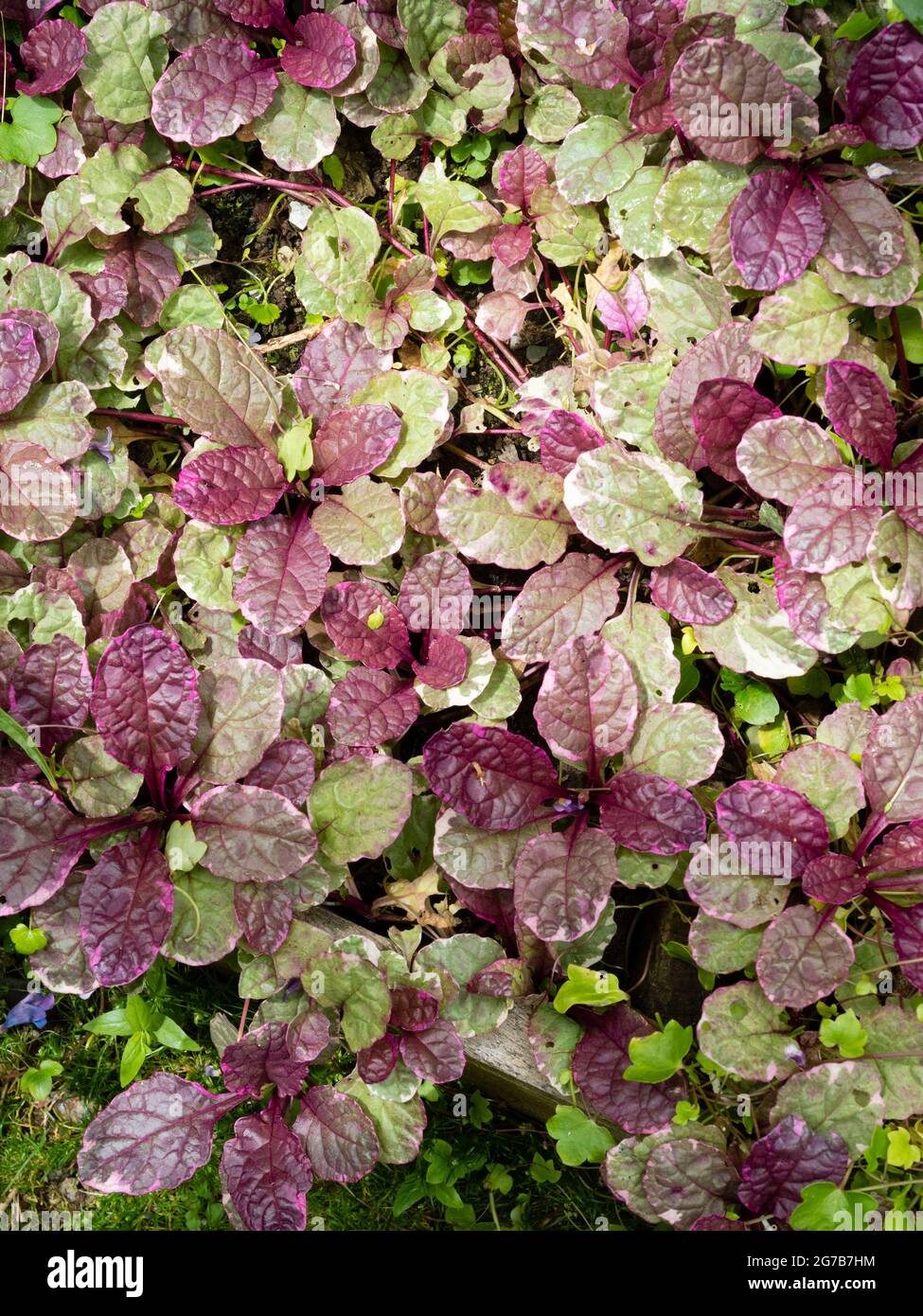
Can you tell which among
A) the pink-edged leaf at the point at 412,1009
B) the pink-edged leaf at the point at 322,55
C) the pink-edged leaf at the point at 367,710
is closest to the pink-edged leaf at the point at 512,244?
the pink-edged leaf at the point at 322,55

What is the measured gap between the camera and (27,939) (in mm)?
1930

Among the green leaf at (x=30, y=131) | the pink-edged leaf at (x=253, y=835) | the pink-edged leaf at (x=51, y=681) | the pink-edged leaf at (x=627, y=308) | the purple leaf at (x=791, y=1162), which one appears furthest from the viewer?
the green leaf at (x=30, y=131)

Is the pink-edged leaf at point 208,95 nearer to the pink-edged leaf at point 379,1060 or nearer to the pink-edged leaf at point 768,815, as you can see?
the pink-edged leaf at point 768,815

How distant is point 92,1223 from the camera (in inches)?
84.1

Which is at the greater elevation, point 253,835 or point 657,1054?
point 253,835

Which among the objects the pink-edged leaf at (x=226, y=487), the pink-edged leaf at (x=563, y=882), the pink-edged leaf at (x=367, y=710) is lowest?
the pink-edged leaf at (x=563, y=882)

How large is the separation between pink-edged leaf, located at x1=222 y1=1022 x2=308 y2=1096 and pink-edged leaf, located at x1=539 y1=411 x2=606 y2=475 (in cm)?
117

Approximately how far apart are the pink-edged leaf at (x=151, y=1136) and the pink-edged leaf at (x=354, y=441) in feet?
3.85

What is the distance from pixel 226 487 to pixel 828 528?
112 centimetres

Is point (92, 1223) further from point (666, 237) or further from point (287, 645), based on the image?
Answer: point (666, 237)

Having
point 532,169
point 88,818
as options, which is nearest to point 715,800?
point 88,818

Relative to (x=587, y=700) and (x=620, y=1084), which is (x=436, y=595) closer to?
(x=587, y=700)

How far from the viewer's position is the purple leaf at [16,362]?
2.11 m
